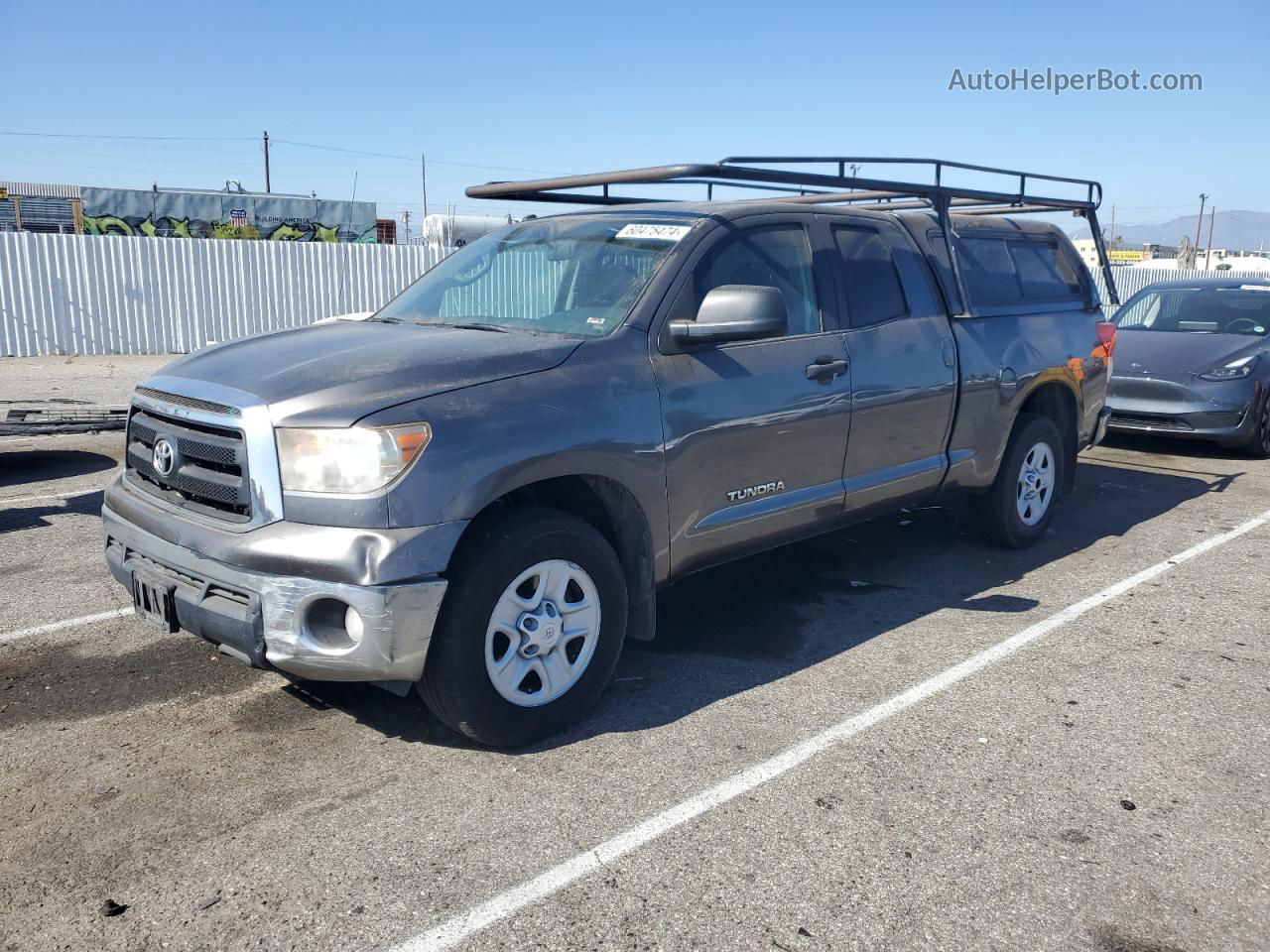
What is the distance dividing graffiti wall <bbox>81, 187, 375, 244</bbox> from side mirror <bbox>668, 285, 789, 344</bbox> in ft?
111

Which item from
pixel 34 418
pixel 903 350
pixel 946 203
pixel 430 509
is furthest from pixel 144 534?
pixel 34 418

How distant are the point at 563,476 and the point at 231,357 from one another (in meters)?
1.33

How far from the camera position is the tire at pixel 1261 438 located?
945 cm

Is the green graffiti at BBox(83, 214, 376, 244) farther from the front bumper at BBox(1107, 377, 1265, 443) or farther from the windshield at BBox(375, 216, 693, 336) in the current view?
the windshield at BBox(375, 216, 693, 336)

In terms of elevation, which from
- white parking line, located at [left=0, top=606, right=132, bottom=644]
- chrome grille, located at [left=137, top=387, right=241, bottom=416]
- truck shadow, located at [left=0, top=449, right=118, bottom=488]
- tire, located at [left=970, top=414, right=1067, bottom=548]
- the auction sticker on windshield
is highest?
the auction sticker on windshield

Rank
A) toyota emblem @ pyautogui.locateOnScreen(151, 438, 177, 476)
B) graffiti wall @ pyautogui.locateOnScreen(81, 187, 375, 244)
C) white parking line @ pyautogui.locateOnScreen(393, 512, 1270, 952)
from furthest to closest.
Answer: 1. graffiti wall @ pyautogui.locateOnScreen(81, 187, 375, 244)
2. toyota emblem @ pyautogui.locateOnScreen(151, 438, 177, 476)
3. white parking line @ pyautogui.locateOnScreen(393, 512, 1270, 952)

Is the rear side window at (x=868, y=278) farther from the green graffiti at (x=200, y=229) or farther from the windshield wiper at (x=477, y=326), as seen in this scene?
the green graffiti at (x=200, y=229)

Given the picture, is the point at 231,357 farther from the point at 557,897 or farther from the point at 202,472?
the point at 557,897

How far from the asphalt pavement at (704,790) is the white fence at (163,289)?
12669 mm

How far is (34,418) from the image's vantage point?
10.0 metres

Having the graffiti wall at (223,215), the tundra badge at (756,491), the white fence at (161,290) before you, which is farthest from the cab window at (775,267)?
the graffiti wall at (223,215)

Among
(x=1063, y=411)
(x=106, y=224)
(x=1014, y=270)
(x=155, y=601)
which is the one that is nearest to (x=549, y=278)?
(x=155, y=601)

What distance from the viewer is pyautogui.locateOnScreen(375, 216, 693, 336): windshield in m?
4.21

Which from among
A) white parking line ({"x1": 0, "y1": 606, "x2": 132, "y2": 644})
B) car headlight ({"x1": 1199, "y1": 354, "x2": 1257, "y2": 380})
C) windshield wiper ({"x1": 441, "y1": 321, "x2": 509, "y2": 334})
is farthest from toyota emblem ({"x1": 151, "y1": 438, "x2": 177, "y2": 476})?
car headlight ({"x1": 1199, "y1": 354, "x2": 1257, "y2": 380})
